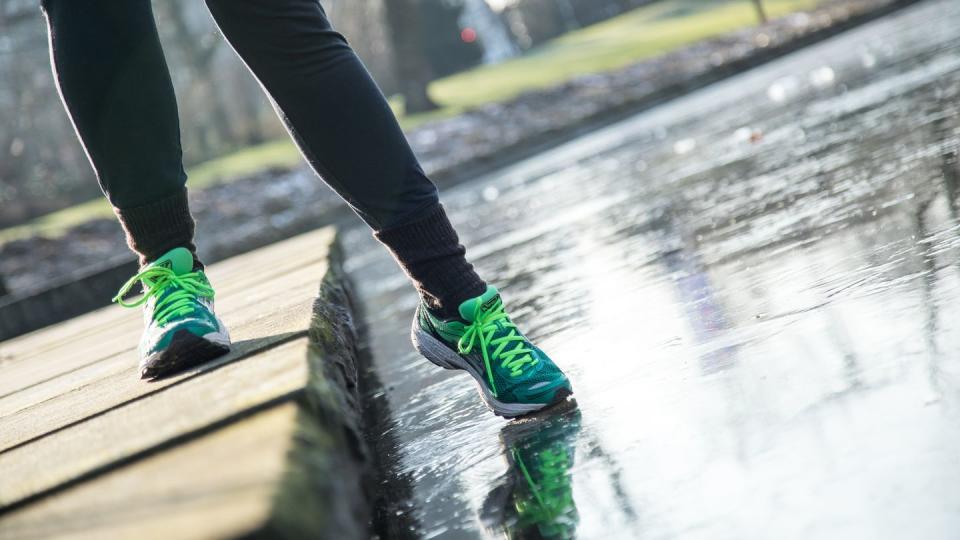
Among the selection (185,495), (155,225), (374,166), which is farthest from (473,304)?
(185,495)

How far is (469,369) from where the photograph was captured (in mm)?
2492

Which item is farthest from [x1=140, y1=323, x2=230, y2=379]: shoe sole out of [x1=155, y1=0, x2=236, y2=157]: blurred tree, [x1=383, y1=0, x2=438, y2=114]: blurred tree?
[x1=383, y1=0, x2=438, y2=114]: blurred tree

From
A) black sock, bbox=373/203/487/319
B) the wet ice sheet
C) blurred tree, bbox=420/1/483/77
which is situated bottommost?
blurred tree, bbox=420/1/483/77

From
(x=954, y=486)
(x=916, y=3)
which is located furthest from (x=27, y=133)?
(x=954, y=486)

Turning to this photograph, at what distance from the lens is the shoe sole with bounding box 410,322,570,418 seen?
2.36m

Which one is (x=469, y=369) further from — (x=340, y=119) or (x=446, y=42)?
(x=446, y=42)

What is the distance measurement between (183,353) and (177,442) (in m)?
0.75

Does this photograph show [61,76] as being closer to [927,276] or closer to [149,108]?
[149,108]

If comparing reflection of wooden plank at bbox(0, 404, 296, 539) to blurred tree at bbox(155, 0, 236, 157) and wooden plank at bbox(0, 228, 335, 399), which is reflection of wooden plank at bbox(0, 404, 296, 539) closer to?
→ wooden plank at bbox(0, 228, 335, 399)

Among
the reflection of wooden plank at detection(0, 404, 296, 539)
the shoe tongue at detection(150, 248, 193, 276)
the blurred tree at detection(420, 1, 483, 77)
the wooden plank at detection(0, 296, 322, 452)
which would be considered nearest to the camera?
the reflection of wooden plank at detection(0, 404, 296, 539)

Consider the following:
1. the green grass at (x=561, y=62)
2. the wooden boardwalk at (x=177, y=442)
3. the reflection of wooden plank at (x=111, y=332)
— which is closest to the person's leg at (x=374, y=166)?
the wooden boardwalk at (x=177, y=442)

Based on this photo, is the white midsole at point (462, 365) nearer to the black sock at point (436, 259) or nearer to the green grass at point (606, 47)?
the black sock at point (436, 259)

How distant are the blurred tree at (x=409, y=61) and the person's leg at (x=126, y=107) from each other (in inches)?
876

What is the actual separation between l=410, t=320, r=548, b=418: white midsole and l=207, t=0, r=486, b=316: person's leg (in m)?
0.20
